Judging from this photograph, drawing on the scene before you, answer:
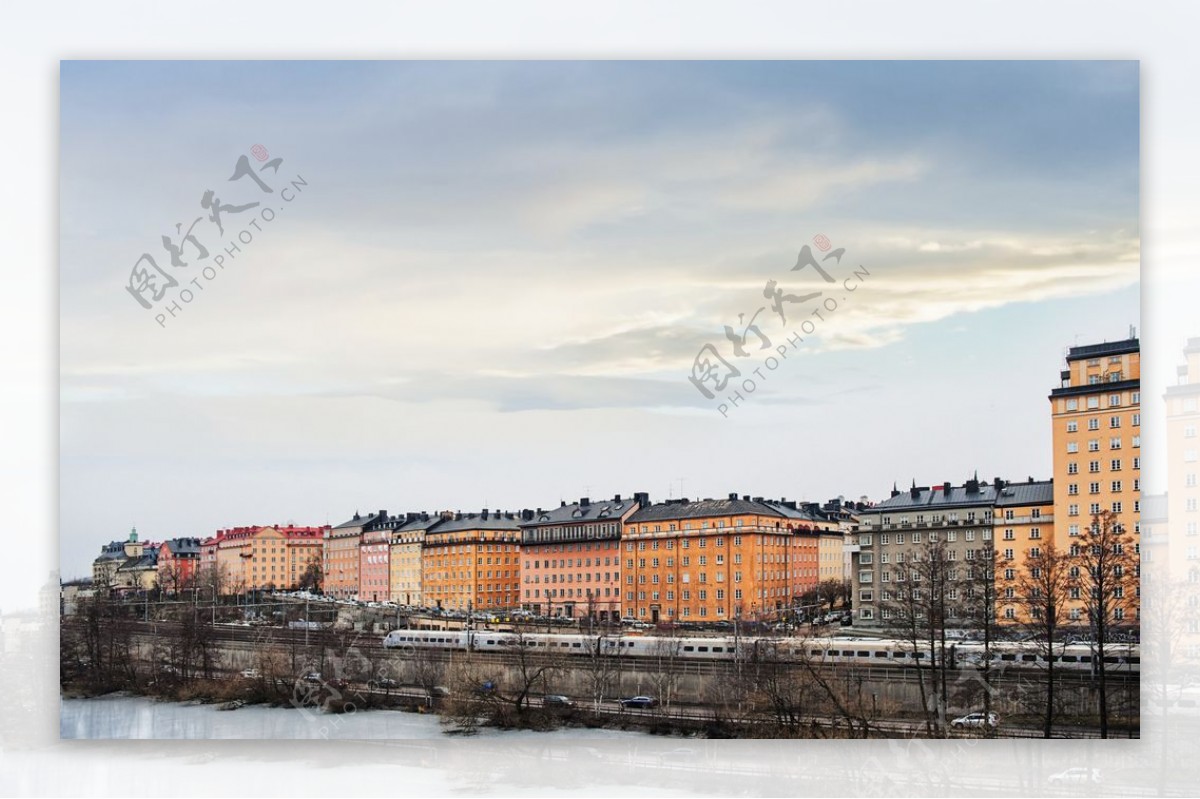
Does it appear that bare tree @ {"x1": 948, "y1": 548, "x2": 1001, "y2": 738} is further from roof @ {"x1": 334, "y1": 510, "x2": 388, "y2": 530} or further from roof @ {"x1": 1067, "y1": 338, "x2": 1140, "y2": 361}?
roof @ {"x1": 334, "y1": 510, "x2": 388, "y2": 530}

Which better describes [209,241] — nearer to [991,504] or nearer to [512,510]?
[512,510]

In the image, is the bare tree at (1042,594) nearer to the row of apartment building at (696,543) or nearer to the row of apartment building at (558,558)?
the row of apartment building at (696,543)

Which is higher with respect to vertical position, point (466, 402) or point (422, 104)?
point (422, 104)

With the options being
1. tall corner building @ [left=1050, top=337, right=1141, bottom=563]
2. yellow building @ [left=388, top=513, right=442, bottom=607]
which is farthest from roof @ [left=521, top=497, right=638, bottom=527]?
tall corner building @ [left=1050, top=337, right=1141, bottom=563]

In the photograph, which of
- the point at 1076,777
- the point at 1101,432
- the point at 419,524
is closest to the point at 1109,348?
the point at 1101,432

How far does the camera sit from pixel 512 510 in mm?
8852

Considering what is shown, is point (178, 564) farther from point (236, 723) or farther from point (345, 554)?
point (236, 723)

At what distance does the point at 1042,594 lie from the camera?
8.55 meters

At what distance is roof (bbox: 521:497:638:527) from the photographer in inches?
345

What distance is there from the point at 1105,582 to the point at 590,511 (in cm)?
322

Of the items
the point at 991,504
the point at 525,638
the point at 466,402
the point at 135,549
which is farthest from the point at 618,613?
the point at 135,549

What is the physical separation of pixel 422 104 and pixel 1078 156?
13.1 feet

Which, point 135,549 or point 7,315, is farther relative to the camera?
point 135,549

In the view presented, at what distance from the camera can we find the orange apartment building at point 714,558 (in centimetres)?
875
